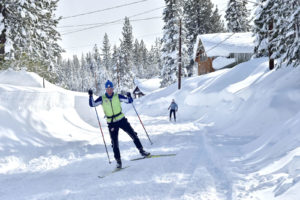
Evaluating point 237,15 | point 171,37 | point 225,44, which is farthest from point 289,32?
point 237,15

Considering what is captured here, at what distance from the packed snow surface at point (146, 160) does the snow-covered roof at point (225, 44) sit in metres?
23.6

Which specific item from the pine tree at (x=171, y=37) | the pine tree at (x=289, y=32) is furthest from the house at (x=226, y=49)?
the pine tree at (x=289, y=32)

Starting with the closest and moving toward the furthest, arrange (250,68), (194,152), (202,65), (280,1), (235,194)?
(235,194)
(194,152)
(280,1)
(250,68)
(202,65)

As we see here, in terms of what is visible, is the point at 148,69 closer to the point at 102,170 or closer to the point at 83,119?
the point at 83,119

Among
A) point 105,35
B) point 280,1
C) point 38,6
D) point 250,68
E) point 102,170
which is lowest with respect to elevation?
point 102,170

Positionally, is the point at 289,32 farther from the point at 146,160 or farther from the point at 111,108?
the point at 111,108

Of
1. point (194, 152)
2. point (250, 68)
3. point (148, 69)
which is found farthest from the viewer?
point (148, 69)

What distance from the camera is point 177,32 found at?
32.9 metres

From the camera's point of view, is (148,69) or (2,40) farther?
(148,69)

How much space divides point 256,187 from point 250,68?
20.3m

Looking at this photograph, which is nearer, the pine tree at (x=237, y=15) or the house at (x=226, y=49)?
the house at (x=226, y=49)

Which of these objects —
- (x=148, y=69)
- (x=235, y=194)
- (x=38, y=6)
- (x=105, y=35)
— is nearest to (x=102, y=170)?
(x=235, y=194)

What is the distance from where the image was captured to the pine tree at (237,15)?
39000 mm

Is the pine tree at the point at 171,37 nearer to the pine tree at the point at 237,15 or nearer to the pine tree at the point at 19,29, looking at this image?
the pine tree at the point at 237,15
